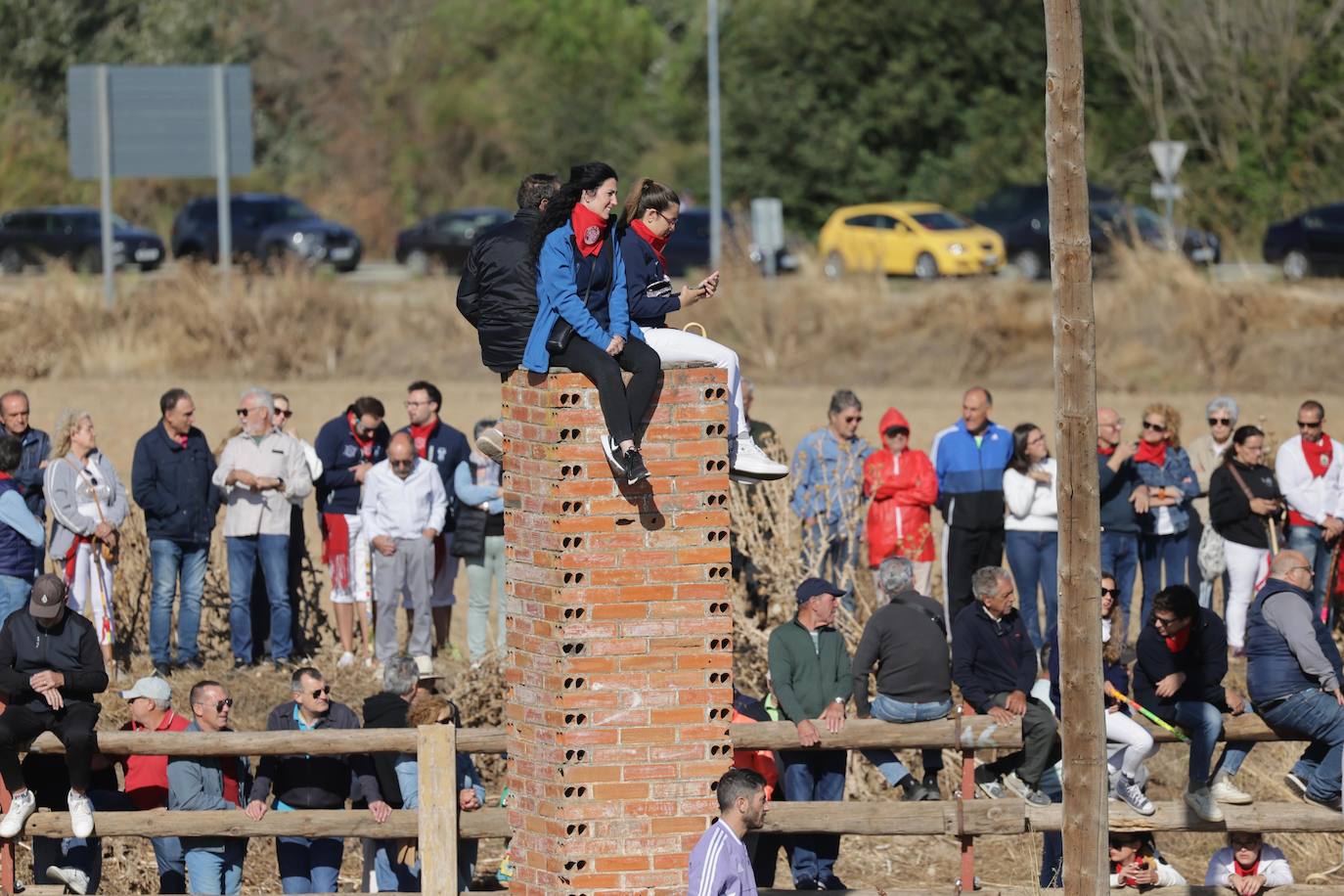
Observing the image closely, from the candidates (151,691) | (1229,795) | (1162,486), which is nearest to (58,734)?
(151,691)

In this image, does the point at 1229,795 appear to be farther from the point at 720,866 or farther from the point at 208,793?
the point at 208,793

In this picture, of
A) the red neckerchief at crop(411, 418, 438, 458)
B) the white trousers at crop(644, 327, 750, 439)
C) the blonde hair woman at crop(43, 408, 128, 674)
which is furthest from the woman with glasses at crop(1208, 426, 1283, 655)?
the blonde hair woman at crop(43, 408, 128, 674)

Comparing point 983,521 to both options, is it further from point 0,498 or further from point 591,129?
point 591,129

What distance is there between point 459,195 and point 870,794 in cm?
4339

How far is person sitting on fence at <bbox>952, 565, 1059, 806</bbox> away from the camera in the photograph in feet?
33.2

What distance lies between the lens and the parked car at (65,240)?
130ft

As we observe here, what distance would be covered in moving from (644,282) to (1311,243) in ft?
96.2

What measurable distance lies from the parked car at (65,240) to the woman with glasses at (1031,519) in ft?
97.0

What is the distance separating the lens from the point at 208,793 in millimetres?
10062

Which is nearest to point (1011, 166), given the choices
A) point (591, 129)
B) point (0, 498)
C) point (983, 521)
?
point (591, 129)

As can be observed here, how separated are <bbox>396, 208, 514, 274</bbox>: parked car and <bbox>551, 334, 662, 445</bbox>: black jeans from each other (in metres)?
32.5

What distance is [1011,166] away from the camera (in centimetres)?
4666

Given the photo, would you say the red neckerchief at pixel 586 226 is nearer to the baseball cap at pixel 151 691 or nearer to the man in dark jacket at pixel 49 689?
the man in dark jacket at pixel 49 689

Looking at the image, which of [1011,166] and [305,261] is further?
[1011,166]
